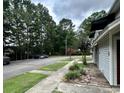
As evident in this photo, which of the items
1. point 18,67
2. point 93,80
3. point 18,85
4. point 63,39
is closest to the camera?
point 18,85

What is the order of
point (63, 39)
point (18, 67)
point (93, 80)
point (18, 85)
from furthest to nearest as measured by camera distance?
1. point (63, 39)
2. point (18, 67)
3. point (93, 80)
4. point (18, 85)

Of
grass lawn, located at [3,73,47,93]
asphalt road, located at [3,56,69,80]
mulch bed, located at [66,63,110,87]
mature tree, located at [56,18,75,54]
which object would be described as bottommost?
asphalt road, located at [3,56,69,80]

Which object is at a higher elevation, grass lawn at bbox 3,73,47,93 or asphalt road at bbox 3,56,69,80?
grass lawn at bbox 3,73,47,93

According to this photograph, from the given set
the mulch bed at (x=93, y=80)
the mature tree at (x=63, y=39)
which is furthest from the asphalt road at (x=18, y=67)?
the mature tree at (x=63, y=39)

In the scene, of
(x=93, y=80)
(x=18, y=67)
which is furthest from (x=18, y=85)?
(x=18, y=67)

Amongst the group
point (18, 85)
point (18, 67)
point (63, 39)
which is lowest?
point (18, 67)

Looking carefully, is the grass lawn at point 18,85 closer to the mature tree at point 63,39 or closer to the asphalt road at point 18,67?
the asphalt road at point 18,67

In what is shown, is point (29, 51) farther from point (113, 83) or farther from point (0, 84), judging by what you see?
point (0, 84)

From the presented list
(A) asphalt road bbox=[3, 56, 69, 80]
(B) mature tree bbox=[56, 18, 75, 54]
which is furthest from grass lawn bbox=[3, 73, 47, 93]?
(B) mature tree bbox=[56, 18, 75, 54]

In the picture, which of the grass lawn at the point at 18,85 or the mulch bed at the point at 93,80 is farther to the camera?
the mulch bed at the point at 93,80

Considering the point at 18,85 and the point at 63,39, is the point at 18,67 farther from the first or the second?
the point at 63,39

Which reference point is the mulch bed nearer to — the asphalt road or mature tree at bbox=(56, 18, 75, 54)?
the asphalt road

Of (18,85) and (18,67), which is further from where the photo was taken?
(18,67)
